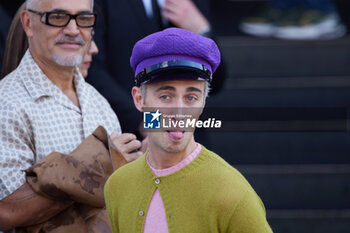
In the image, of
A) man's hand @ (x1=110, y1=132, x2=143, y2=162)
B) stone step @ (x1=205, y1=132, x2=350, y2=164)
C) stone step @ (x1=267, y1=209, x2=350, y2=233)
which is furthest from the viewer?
stone step @ (x1=205, y1=132, x2=350, y2=164)

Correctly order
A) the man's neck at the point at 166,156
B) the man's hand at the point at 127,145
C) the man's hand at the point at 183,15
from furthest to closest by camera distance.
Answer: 1. the man's hand at the point at 183,15
2. the man's hand at the point at 127,145
3. the man's neck at the point at 166,156

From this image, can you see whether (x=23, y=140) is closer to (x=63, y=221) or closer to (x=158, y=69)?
(x=63, y=221)

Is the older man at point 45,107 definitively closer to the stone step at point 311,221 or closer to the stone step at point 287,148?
the stone step at point 311,221

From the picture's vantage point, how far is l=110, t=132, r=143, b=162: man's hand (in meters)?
2.87

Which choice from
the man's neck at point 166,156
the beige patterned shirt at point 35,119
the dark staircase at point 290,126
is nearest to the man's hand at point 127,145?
the beige patterned shirt at point 35,119

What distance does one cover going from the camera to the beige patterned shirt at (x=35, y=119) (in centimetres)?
275

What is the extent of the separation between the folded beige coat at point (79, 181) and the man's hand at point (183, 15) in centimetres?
110

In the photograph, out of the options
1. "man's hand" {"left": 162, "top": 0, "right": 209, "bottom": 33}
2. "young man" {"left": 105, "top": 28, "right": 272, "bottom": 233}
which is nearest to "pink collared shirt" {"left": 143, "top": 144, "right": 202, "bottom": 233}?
"young man" {"left": 105, "top": 28, "right": 272, "bottom": 233}

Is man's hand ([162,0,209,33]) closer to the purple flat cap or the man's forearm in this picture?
the man's forearm

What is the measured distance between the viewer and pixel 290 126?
5945 millimetres

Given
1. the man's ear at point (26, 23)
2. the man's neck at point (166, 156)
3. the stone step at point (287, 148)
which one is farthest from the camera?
the stone step at point (287, 148)

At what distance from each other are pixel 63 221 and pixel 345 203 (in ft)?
11.1

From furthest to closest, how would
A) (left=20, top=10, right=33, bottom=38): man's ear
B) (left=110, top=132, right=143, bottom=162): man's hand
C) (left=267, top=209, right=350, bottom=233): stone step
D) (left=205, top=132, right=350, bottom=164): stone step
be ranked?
(left=205, top=132, right=350, bottom=164): stone step < (left=267, top=209, right=350, bottom=233): stone step < (left=20, top=10, right=33, bottom=38): man's ear < (left=110, top=132, right=143, bottom=162): man's hand

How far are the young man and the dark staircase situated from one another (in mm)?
3331
